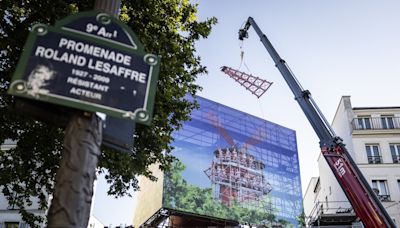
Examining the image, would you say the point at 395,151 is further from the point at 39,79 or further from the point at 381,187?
the point at 39,79

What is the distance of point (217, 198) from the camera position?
38781 mm

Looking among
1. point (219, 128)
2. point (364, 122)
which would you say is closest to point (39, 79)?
point (364, 122)

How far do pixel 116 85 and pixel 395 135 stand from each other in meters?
31.7

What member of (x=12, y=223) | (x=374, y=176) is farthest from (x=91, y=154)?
(x=374, y=176)

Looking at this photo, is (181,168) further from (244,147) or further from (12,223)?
(12,223)

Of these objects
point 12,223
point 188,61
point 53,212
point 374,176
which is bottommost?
point 53,212

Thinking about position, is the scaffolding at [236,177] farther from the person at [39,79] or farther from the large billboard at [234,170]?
the person at [39,79]

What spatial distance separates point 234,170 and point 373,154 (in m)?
14.6

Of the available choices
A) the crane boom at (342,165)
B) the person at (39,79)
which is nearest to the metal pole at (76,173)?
the person at (39,79)

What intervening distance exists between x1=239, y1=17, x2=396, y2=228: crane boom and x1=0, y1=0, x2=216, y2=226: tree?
26.2 feet

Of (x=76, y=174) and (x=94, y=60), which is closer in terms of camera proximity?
(x=76, y=174)

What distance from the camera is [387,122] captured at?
31.6 metres

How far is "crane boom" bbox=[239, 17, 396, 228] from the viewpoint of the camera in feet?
50.8

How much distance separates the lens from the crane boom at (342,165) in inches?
609
